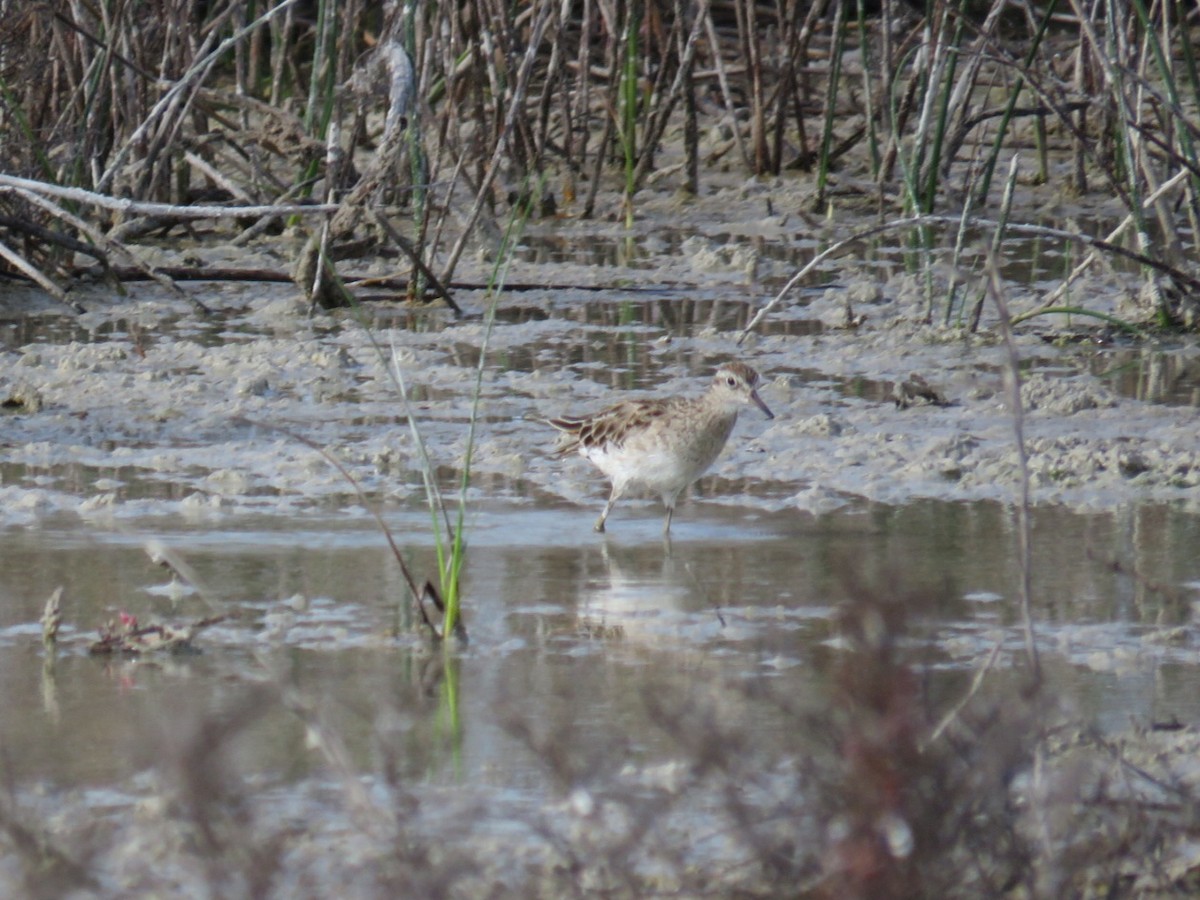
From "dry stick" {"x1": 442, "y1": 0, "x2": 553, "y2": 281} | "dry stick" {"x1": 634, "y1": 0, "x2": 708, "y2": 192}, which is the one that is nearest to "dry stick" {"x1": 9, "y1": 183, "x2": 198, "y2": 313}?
"dry stick" {"x1": 442, "y1": 0, "x2": 553, "y2": 281}

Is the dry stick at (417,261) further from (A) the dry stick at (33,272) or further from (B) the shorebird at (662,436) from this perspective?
(B) the shorebird at (662,436)

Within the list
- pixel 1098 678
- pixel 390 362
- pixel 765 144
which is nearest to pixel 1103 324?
pixel 390 362

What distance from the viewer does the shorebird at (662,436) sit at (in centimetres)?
626

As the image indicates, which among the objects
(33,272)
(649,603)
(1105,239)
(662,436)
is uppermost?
(1105,239)

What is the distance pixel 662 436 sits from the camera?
6.26 metres

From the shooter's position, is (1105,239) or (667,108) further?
(667,108)

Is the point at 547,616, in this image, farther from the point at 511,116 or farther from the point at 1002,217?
the point at 511,116

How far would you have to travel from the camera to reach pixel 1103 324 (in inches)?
363

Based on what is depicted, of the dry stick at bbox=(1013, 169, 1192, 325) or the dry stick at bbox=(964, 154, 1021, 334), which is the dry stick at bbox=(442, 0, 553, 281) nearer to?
the dry stick at bbox=(964, 154, 1021, 334)

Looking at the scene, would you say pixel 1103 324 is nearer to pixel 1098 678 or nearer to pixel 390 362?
pixel 390 362

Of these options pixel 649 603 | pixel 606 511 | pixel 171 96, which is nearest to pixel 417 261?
pixel 171 96

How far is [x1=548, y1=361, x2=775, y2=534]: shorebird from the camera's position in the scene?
20.5ft

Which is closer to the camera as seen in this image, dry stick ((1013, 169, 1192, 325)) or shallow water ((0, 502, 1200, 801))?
shallow water ((0, 502, 1200, 801))

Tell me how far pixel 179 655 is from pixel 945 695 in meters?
1.69
